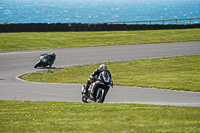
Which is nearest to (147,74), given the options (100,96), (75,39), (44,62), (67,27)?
(44,62)

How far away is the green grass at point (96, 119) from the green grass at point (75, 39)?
2457 centimetres

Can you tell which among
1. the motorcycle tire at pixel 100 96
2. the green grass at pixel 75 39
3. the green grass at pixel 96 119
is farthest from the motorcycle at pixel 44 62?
the green grass at pixel 96 119

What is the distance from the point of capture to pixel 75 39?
140ft

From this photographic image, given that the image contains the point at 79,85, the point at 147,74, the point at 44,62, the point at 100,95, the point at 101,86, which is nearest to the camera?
the point at 101,86

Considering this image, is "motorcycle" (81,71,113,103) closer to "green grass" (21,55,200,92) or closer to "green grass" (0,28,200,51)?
"green grass" (21,55,200,92)

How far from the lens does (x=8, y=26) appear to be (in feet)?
154

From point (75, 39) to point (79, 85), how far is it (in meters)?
24.7

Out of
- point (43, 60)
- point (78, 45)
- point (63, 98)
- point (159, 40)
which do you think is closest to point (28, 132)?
point (63, 98)

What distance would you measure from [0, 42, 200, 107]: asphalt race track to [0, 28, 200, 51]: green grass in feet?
11.2

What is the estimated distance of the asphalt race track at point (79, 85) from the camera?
1505 cm

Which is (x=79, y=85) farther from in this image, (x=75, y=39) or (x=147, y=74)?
(x=75, y=39)

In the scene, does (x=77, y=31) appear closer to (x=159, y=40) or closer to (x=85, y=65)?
(x=159, y=40)

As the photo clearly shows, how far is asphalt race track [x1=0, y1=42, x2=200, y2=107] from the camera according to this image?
15.0 m

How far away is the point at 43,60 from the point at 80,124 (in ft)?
54.6
